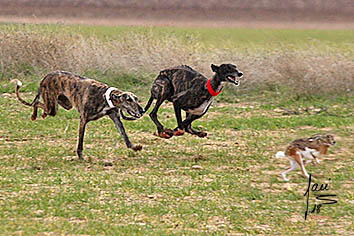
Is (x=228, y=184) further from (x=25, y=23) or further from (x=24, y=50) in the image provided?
(x=25, y=23)

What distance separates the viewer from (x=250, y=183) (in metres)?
7.83

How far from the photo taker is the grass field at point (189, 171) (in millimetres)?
6273

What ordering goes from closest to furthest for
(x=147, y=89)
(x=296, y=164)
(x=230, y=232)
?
(x=296, y=164) → (x=230, y=232) → (x=147, y=89)

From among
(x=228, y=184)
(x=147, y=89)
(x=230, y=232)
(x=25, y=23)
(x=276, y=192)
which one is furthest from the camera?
(x=25, y=23)

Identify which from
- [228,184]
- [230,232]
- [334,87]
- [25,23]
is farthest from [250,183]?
[25,23]

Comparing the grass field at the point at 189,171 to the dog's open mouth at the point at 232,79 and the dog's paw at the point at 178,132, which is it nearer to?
the dog's paw at the point at 178,132

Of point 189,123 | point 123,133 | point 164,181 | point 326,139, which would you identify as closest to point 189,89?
point 189,123

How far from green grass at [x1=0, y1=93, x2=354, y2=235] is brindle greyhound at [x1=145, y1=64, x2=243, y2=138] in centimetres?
50

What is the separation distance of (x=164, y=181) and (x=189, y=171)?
2.06ft

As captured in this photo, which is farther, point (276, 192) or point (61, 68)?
point (61, 68)

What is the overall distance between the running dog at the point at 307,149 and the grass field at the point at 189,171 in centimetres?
27

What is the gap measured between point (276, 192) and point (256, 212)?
69cm

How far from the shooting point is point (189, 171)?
8.47 metres
